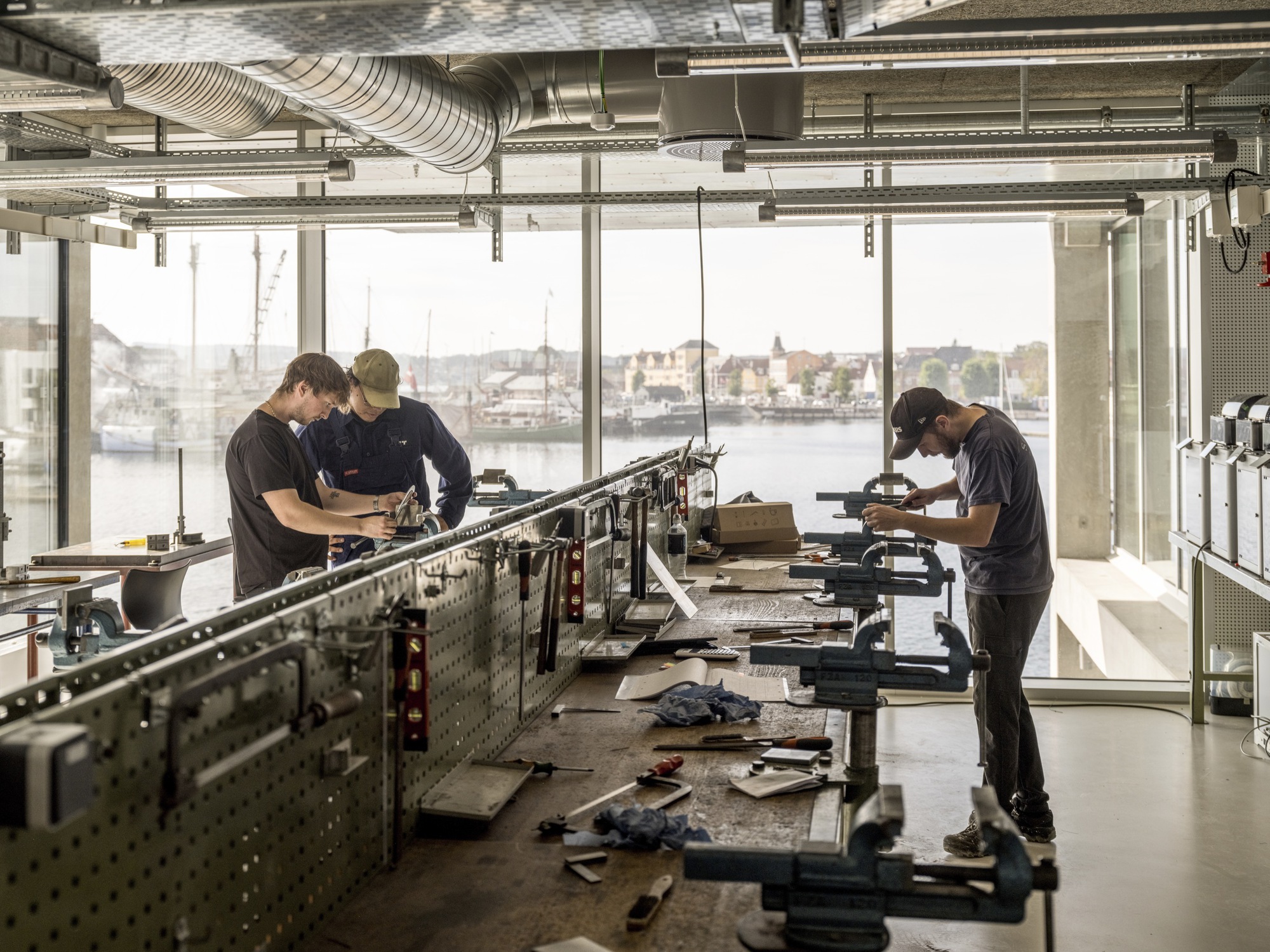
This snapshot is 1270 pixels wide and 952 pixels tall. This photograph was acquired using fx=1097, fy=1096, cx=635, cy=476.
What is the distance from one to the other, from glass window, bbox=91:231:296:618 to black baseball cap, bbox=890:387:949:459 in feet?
12.8

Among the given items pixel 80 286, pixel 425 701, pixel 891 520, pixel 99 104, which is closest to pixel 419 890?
pixel 425 701

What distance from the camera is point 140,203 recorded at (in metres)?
5.16

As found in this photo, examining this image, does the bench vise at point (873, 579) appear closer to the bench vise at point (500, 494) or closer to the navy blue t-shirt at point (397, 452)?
the navy blue t-shirt at point (397, 452)

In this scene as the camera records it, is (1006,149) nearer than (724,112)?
No

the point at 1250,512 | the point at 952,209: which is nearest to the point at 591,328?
the point at 952,209

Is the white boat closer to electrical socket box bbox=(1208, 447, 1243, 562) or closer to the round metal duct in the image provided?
the round metal duct

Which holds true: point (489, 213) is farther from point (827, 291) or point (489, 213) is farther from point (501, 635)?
point (501, 635)

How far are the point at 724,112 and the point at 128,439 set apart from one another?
4254mm

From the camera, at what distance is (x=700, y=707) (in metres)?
2.41

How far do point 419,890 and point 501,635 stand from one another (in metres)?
0.77

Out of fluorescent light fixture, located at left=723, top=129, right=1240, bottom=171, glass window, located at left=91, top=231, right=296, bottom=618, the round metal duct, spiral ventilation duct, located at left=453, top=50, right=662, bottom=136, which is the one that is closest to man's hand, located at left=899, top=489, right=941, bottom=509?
fluorescent light fixture, located at left=723, top=129, right=1240, bottom=171

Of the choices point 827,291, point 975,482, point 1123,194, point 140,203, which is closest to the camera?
point 975,482

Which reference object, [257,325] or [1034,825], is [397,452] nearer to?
[257,325]

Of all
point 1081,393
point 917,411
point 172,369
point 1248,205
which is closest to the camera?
point 917,411
